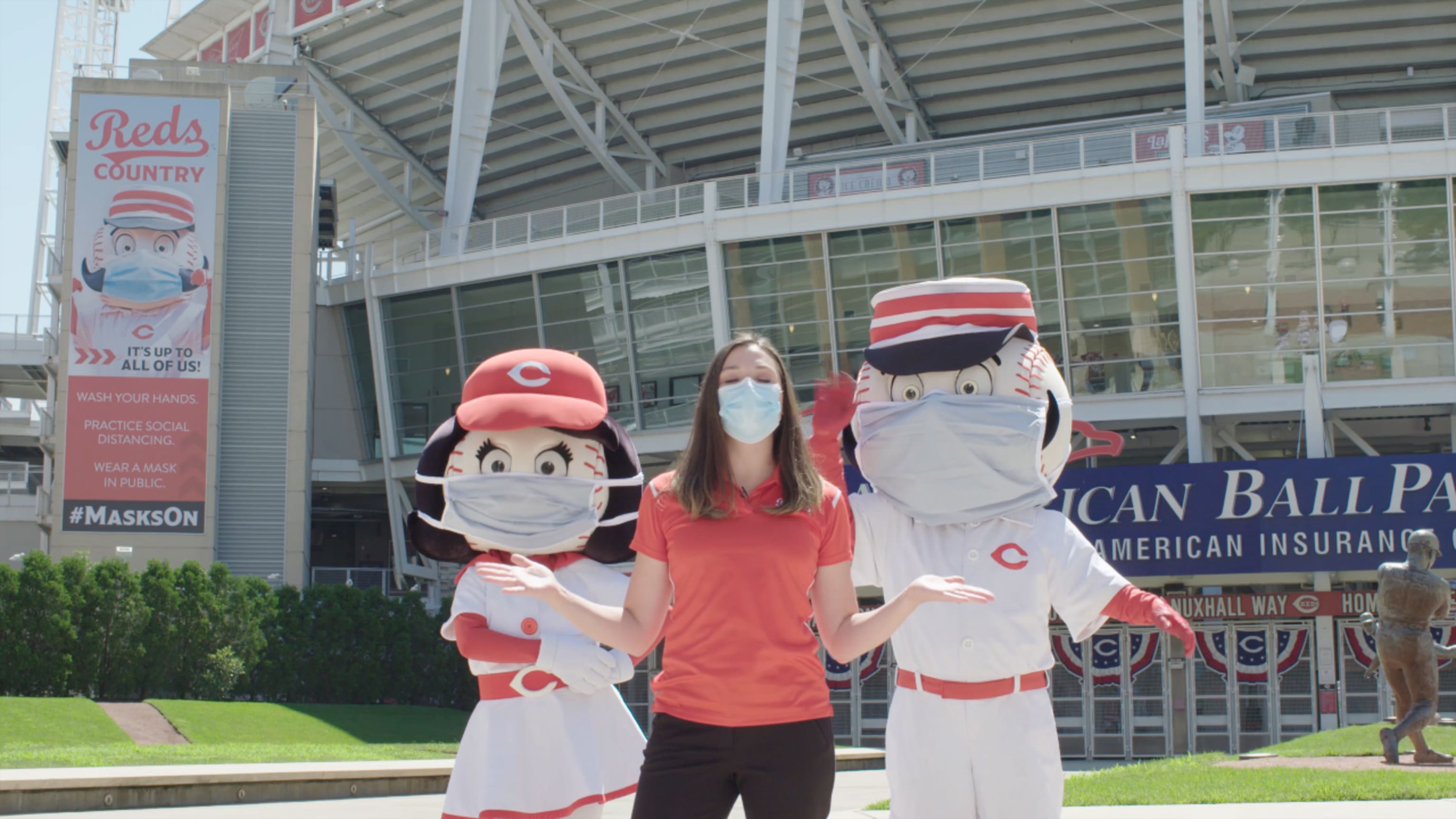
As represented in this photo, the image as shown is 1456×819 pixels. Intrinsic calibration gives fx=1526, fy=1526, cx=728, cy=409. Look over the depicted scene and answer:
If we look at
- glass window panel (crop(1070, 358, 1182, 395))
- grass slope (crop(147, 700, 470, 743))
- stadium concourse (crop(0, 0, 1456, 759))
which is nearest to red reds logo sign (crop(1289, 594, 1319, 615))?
stadium concourse (crop(0, 0, 1456, 759))

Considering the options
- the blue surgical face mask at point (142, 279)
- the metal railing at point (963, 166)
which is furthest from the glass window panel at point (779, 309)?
the blue surgical face mask at point (142, 279)

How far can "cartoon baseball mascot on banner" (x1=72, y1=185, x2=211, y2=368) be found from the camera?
28797 mm

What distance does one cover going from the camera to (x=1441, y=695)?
2227cm

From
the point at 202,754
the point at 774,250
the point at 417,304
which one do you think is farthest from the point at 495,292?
the point at 202,754

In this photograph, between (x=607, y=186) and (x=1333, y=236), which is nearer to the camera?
(x=1333, y=236)

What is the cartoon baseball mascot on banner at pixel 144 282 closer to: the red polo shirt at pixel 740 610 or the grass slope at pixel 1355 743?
the grass slope at pixel 1355 743

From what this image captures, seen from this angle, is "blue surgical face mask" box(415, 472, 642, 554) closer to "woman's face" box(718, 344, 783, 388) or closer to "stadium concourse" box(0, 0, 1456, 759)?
"woman's face" box(718, 344, 783, 388)

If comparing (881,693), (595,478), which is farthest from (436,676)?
(595,478)

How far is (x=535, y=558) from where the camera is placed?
229 inches

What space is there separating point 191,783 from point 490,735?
678cm

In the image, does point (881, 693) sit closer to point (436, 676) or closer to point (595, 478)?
point (436, 676)

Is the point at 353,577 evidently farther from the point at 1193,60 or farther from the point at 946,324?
the point at 946,324

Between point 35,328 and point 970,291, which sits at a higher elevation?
point 35,328

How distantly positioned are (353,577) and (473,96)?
10.9m
